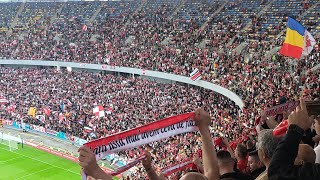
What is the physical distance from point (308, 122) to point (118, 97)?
101 feet

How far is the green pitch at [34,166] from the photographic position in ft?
82.9

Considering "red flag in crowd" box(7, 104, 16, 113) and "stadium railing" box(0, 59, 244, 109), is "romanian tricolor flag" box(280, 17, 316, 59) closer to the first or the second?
"stadium railing" box(0, 59, 244, 109)

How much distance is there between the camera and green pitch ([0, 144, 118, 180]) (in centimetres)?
2528

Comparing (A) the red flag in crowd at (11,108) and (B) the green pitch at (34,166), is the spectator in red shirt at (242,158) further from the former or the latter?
(A) the red flag in crowd at (11,108)

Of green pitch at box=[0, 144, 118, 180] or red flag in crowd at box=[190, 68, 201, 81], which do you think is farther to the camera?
red flag in crowd at box=[190, 68, 201, 81]

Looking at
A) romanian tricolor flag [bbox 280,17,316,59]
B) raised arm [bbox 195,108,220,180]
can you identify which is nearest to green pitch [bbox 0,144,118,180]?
romanian tricolor flag [bbox 280,17,316,59]

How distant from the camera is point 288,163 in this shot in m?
2.80

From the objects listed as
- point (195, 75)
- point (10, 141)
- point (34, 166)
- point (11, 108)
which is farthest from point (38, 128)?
point (195, 75)

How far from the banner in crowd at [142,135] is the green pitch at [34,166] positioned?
69.2 feet

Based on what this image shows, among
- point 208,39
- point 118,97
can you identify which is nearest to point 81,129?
point 118,97

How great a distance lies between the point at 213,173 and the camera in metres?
3.77

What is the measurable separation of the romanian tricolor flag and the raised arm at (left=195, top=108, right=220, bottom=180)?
40.4ft

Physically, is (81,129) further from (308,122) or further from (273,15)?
(308,122)

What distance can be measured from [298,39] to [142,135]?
12202mm
